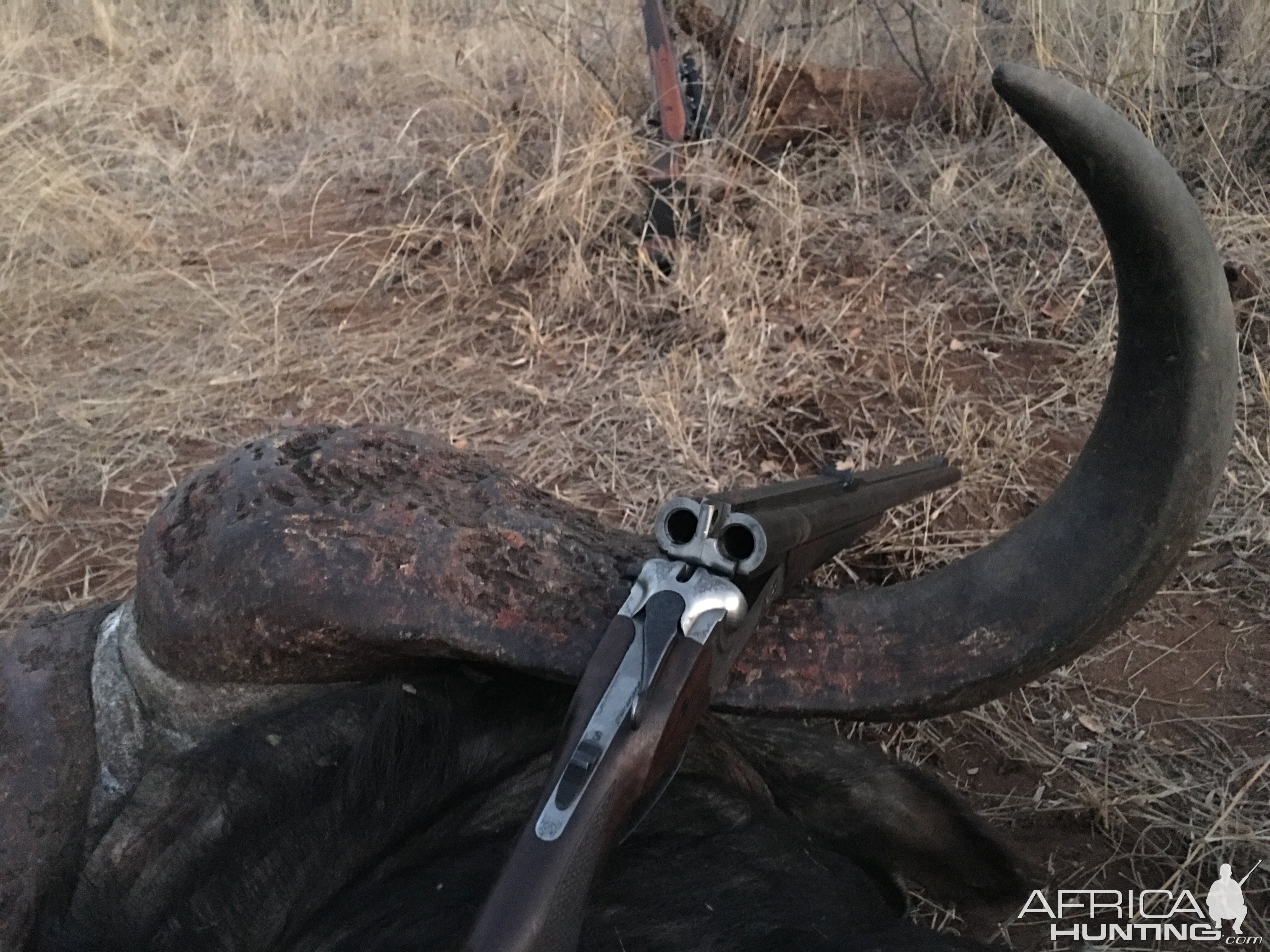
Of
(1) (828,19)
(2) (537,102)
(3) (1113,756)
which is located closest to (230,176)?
(2) (537,102)

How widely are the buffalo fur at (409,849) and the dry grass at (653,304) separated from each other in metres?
0.85

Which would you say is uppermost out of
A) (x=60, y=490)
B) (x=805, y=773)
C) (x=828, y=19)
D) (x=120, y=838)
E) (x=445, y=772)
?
(x=828, y=19)

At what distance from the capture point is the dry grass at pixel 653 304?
2.33 m

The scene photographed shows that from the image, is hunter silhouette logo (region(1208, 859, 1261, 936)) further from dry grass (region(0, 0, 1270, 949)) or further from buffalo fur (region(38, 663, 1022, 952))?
buffalo fur (region(38, 663, 1022, 952))

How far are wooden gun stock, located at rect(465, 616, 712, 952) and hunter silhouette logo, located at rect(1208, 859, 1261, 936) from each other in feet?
3.66

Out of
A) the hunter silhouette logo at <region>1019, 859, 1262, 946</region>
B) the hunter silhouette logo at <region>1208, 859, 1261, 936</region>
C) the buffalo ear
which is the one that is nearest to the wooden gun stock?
the buffalo ear

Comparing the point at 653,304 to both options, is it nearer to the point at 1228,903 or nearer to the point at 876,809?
the point at 876,809

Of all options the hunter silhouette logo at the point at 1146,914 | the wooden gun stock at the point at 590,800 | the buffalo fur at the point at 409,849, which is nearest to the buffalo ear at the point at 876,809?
the hunter silhouette logo at the point at 1146,914

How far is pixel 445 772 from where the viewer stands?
106cm

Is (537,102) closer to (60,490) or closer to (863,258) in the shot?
(863,258)

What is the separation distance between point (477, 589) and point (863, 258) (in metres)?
2.45

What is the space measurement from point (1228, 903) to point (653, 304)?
7.07 feet

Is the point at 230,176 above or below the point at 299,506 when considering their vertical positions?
below

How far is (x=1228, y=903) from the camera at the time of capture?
155 centimetres
